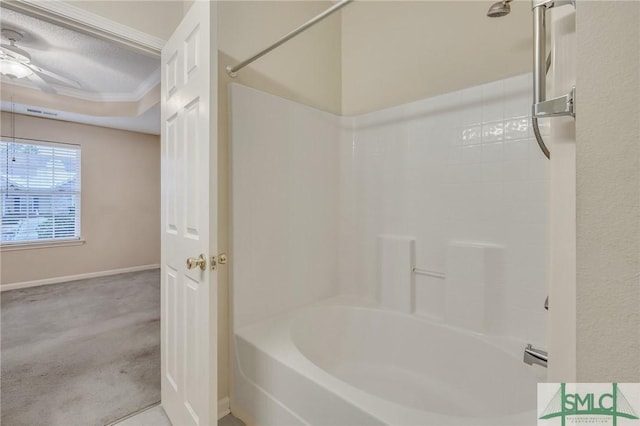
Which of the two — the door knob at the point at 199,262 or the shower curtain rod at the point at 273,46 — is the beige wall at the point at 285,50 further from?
the door knob at the point at 199,262

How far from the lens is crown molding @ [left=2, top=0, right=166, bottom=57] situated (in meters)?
1.26

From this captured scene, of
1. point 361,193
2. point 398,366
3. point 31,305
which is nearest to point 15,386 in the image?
point 31,305

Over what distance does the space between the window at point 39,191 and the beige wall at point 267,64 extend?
4264 mm

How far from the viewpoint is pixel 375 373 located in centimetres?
188

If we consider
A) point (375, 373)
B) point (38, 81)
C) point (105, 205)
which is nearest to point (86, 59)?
point (38, 81)

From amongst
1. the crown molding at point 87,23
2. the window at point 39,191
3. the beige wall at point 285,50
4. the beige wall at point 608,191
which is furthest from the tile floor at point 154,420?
the window at point 39,191

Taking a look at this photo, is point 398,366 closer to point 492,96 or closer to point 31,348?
point 492,96

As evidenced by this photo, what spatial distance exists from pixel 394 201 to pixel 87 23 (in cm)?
195

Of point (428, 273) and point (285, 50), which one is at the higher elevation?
point (285, 50)

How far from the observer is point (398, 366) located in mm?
1850

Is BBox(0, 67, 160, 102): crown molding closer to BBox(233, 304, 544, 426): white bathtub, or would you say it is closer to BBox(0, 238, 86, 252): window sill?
BBox(0, 238, 86, 252): window sill

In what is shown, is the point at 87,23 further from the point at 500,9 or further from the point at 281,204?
the point at 500,9

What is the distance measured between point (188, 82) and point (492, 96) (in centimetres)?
162

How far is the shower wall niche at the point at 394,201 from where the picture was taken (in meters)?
1.58
